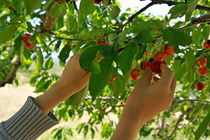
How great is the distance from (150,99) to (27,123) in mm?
396

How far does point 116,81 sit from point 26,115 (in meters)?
0.30

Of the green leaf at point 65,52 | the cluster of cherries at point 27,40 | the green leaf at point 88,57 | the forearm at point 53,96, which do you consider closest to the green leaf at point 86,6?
the green leaf at point 65,52

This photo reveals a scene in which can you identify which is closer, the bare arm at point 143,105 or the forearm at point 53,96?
the bare arm at point 143,105

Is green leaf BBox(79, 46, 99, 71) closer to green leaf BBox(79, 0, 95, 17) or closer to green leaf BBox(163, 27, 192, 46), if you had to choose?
green leaf BBox(163, 27, 192, 46)

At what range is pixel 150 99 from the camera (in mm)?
697

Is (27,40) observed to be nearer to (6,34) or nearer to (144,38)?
(6,34)

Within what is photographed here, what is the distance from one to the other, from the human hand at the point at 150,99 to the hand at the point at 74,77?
19cm

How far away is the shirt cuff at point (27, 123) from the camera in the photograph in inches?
34.4

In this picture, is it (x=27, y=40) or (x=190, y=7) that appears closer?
(x=190, y=7)

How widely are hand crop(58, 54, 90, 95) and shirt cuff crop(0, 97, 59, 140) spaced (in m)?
0.11

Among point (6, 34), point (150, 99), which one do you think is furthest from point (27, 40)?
point (150, 99)

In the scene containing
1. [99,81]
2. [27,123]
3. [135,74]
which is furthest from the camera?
[135,74]

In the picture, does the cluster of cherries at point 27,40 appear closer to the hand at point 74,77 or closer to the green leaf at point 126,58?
the hand at point 74,77

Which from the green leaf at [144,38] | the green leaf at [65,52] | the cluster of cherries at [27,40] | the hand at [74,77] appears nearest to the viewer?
the green leaf at [144,38]
